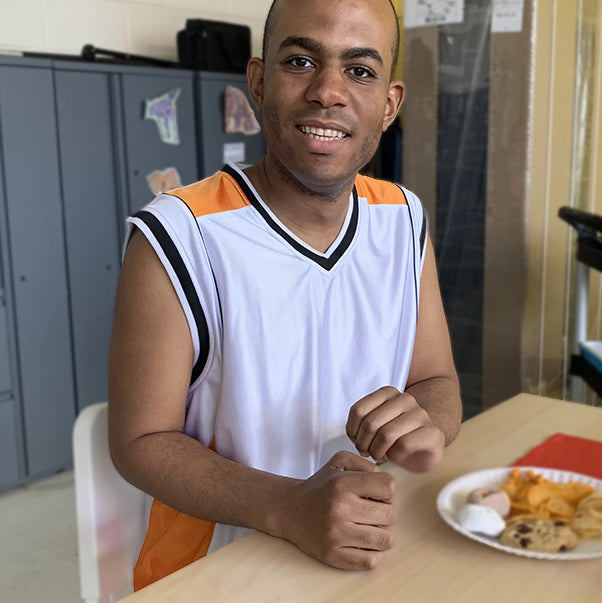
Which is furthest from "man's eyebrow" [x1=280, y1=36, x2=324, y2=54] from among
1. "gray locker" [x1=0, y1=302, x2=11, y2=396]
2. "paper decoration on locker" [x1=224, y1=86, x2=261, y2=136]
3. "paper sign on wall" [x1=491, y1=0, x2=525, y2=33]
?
"paper decoration on locker" [x1=224, y1=86, x2=261, y2=136]

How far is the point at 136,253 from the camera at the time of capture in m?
1.09

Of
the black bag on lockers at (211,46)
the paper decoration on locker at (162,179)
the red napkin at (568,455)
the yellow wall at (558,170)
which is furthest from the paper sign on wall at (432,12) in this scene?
the red napkin at (568,455)

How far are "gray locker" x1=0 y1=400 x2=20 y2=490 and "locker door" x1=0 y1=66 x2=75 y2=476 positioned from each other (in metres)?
0.05

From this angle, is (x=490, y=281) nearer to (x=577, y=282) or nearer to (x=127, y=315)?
(x=577, y=282)

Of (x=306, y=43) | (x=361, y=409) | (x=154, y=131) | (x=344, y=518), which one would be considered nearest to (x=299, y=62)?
(x=306, y=43)

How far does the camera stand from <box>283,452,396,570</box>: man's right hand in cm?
Answer: 86

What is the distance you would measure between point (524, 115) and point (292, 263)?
1704mm

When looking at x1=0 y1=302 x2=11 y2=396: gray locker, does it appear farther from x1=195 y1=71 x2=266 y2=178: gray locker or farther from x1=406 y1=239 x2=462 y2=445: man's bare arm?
x1=406 y1=239 x2=462 y2=445: man's bare arm

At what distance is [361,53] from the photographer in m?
1.14

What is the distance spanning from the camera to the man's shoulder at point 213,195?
115 cm

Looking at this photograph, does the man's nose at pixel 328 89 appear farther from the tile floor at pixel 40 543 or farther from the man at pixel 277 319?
the tile floor at pixel 40 543

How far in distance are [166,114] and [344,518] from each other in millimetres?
2720

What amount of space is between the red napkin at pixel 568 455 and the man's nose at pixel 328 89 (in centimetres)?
59

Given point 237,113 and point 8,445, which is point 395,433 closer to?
point 8,445
